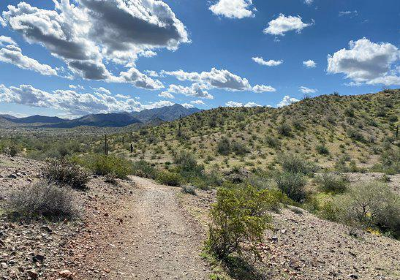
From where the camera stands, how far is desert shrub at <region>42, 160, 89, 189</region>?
39.3 ft

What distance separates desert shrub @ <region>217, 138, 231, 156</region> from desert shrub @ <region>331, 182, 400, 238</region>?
2947 centimetres

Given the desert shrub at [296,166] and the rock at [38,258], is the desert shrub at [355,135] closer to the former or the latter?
the desert shrub at [296,166]

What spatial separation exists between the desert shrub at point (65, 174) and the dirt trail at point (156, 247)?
2.52m

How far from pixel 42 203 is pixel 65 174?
4407 mm

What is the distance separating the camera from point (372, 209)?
14.2m

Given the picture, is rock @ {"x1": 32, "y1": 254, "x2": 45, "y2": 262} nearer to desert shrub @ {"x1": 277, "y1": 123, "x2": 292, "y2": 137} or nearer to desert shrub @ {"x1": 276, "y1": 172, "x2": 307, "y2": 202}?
desert shrub @ {"x1": 276, "y1": 172, "x2": 307, "y2": 202}

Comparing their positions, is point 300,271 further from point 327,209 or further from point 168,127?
point 168,127

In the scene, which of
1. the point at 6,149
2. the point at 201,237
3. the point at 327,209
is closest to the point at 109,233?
the point at 201,237

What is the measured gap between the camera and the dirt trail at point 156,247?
6.61 metres

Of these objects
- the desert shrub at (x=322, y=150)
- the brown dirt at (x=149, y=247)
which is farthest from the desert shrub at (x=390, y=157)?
the brown dirt at (x=149, y=247)

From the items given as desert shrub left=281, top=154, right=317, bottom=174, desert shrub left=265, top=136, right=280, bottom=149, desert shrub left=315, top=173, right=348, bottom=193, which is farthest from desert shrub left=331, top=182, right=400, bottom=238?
desert shrub left=265, top=136, right=280, bottom=149

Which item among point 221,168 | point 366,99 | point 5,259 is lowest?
point 221,168

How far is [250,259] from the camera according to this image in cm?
809

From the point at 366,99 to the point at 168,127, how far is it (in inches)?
1924
